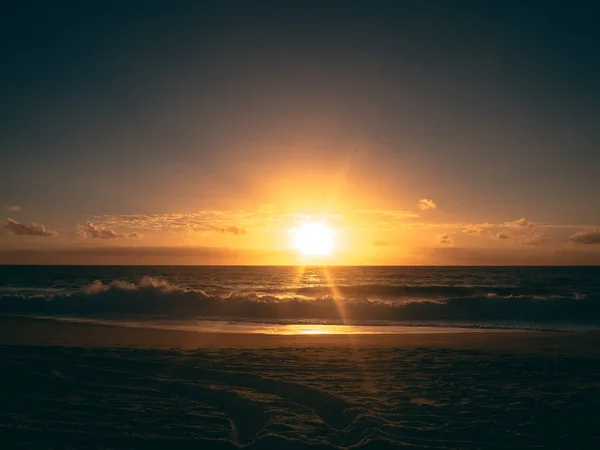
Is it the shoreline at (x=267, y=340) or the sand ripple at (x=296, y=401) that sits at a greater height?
the shoreline at (x=267, y=340)

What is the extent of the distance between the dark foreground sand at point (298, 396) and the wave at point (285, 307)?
47.3 feet

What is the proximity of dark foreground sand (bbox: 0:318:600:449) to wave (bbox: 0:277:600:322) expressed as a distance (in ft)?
47.3

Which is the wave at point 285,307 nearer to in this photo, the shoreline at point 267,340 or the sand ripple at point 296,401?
the shoreline at point 267,340

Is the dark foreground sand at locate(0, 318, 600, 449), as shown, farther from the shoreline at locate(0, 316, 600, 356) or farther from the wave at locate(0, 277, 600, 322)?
the wave at locate(0, 277, 600, 322)

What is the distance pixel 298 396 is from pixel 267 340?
308 inches

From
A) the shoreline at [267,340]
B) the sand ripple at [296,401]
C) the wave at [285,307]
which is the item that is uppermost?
the wave at [285,307]

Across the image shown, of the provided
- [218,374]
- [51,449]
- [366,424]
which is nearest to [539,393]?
[366,424]

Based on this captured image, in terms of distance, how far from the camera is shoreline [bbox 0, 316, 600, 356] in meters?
15.0

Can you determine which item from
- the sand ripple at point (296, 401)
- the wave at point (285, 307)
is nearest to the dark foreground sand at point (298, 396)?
the sand ripple at point (296, 401)

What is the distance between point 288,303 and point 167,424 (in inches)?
942

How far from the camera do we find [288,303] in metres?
31.1

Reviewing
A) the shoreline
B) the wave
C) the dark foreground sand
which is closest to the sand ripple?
the dark foreground sand

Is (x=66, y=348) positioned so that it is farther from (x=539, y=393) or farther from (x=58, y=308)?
(x=58, y=308)

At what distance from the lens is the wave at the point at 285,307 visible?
29359mm
